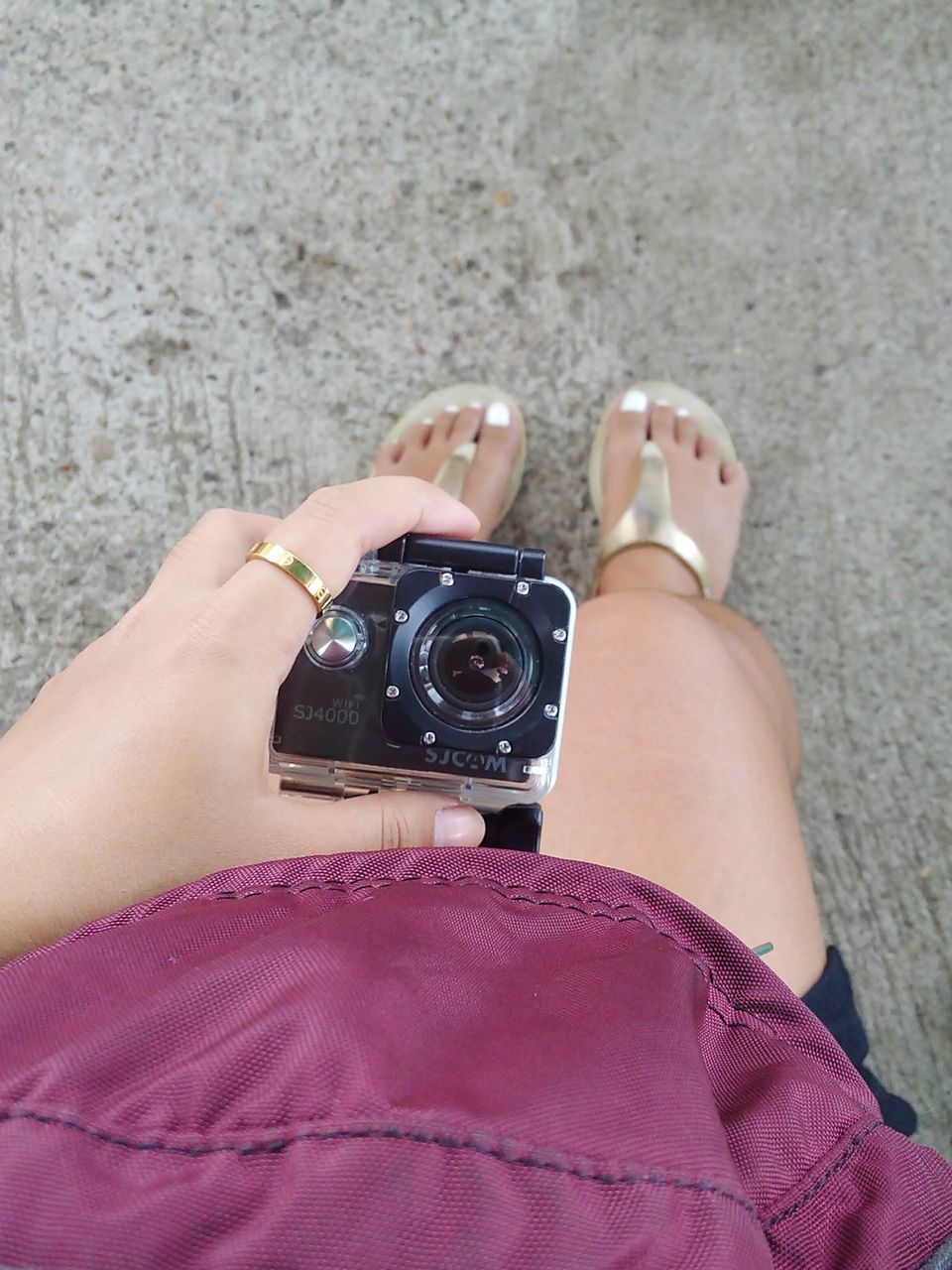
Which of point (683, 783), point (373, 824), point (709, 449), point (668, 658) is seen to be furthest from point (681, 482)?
point (373, 824)

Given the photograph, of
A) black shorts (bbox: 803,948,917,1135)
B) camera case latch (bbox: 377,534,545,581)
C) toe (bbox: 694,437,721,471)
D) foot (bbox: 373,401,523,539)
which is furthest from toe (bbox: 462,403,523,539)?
black shorts (bbox: 803,948,917,1135)

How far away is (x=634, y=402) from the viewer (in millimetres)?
1035

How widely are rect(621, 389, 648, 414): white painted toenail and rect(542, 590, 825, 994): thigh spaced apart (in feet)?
0.96

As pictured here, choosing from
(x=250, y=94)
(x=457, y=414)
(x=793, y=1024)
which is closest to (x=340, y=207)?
(x=250, y=94)

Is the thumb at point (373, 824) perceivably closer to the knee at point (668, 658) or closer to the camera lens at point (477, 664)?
the camera lens at point (477, 664)

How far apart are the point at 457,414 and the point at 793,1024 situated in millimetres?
727

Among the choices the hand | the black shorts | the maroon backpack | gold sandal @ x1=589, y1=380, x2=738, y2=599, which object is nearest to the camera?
the maroon backpack

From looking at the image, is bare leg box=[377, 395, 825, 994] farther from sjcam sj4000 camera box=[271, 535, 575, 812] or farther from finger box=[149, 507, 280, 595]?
finger box=[149, 507, 280, 595]

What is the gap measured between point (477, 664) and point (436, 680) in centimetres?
3

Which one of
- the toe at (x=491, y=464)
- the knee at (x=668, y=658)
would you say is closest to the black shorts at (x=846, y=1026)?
the knee at (x=668, y=658)

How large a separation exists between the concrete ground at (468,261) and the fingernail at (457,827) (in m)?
0.54

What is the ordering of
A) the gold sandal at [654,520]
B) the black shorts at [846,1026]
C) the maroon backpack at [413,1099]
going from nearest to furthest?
the maroon backpack at [413,1099], the black shorts at [846,1026], the gold sandal at [654,520]

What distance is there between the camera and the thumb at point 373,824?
52 cm

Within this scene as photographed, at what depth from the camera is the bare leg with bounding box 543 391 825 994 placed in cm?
70
